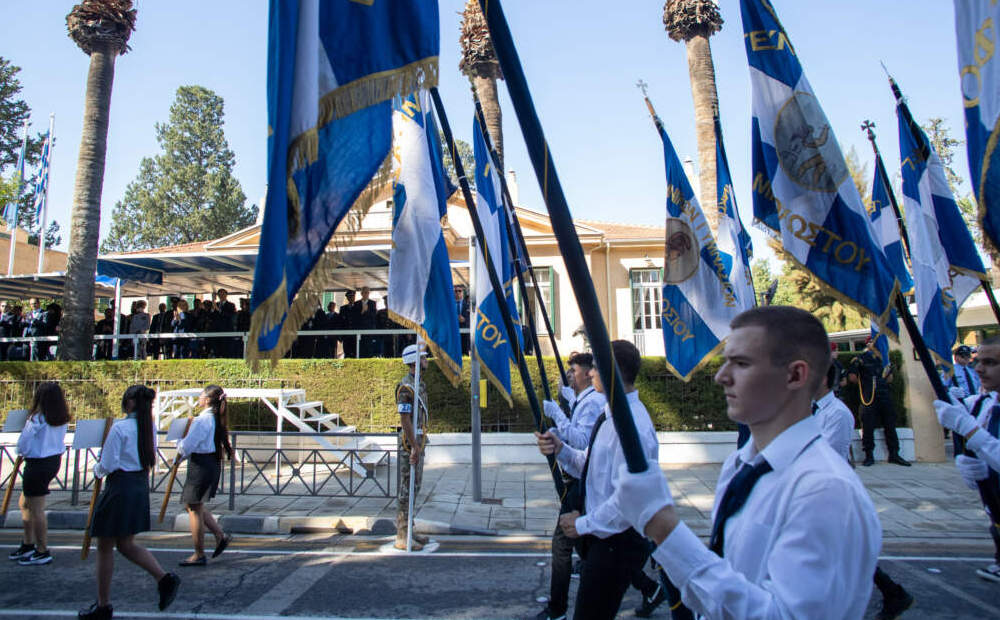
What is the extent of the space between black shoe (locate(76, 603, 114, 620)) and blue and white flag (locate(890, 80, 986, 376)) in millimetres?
6616

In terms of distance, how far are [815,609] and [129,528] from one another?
493 cm

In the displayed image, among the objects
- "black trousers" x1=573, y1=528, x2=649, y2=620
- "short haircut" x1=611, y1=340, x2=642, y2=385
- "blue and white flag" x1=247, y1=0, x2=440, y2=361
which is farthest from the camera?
"short haircut" x1=611, y1=340, x2=642, y2=385

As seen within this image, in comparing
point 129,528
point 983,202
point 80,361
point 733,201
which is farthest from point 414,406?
point 80,361

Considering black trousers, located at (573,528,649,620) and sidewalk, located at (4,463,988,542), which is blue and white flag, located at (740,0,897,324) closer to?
black trousers, located at (573,528,649,620)

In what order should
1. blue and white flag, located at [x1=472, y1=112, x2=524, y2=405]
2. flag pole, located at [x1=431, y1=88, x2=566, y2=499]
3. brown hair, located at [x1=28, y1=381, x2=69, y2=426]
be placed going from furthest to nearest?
blue and white flag, located at [x1=472, y1=112, x2=524, y2=405], brown hair, located at [x1=28, y1=381, x2=69, y2=426], flag pole, located at [x1=431, y1=88, x2=566, y2=499]

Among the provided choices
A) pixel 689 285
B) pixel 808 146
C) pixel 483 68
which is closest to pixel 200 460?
pixel 689 285

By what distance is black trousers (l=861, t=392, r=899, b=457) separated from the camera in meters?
11.9

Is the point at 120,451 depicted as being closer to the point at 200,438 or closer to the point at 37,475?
the point at 200,438

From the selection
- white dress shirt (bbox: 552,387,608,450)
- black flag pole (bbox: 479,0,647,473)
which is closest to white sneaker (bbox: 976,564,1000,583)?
white dress shirt (bbox: 552,387,608,450)

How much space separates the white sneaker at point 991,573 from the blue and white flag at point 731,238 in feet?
10.6

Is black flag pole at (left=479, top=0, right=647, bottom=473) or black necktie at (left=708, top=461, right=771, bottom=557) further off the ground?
black flag pole at (left=479, top=0, right=647, bottom=473)

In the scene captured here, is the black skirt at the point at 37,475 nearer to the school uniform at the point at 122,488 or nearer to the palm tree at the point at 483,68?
the school uniform at the point at 122,488

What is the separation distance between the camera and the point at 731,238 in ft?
24.0

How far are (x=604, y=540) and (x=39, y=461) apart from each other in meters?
6.22
